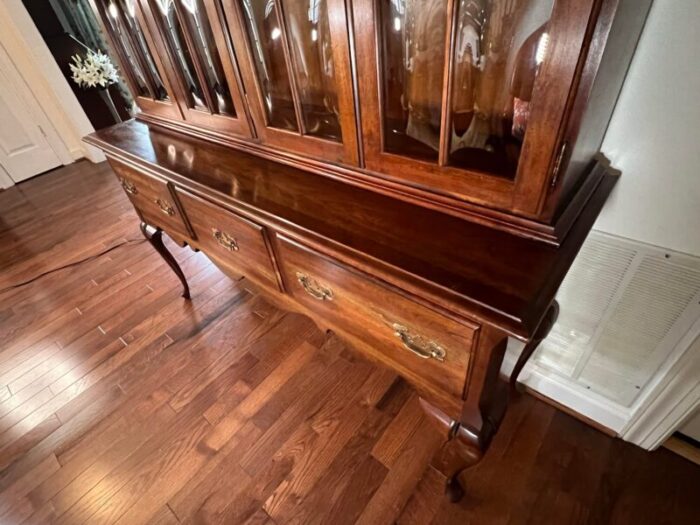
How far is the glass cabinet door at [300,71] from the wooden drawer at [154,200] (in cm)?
40

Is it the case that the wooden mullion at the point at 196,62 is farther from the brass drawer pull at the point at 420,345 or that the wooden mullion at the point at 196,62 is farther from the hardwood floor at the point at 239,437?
the hardwood floor at the point at 239,437

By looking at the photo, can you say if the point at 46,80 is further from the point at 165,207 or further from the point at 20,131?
the point at 165,207

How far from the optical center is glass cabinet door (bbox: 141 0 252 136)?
83 centimetres

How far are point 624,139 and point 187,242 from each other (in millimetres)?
1222

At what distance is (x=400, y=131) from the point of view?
2.26 ft

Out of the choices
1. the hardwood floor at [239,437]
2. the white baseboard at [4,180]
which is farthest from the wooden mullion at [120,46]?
the white baseboard at [4,180]

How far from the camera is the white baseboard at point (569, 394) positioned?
1.07m

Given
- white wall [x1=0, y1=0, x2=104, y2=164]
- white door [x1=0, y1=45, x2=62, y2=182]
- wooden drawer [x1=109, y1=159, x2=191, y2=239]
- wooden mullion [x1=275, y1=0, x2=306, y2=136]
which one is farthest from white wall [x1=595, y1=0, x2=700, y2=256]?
white door [x1=0, y1=45, x2=62, y2=182]

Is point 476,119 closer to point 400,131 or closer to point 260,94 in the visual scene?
point 400,131

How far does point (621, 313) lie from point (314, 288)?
31.0 inches

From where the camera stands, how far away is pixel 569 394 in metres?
1.14

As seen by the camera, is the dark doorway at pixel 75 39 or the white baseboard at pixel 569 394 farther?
the dark doorway at pixel 75 39

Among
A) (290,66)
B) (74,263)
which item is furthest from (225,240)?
(74,263)

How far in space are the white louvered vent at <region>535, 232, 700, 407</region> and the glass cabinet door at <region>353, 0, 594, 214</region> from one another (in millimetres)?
416
